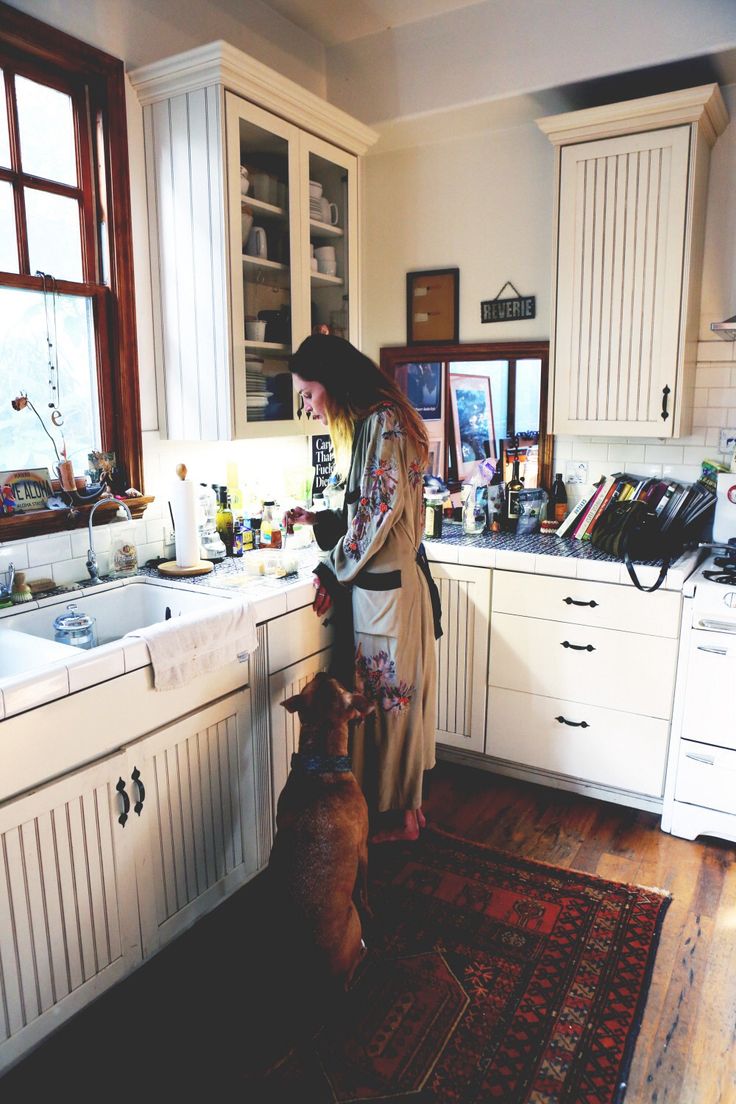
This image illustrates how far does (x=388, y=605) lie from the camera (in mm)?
2348

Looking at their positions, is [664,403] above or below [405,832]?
above

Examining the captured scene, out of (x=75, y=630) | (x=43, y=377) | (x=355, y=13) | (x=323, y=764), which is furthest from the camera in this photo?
(x=355, y=13)

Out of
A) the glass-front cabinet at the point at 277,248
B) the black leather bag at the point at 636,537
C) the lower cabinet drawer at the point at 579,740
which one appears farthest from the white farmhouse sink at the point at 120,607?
the black leather bag at the point at 636,537

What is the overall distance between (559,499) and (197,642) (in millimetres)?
1863

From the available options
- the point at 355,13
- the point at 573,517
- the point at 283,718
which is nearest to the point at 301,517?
the point at 283,718

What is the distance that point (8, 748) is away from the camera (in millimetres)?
1606

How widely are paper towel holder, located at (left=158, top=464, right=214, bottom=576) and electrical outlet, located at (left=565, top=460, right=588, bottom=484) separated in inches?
62.3

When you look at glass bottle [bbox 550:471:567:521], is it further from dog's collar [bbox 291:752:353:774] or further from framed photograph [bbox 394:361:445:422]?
dog's collar [bbox 291:752:353:774]

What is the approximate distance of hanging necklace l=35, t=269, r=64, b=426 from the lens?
2408mm

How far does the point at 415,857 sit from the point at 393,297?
95.7 inches

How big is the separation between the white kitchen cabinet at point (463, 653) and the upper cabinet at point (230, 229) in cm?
86

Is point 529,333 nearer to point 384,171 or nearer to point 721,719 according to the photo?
point 384,171

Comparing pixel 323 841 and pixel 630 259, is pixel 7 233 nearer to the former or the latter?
pixel 323 841

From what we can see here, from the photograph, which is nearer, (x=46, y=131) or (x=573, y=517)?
(x=46, y=131)
